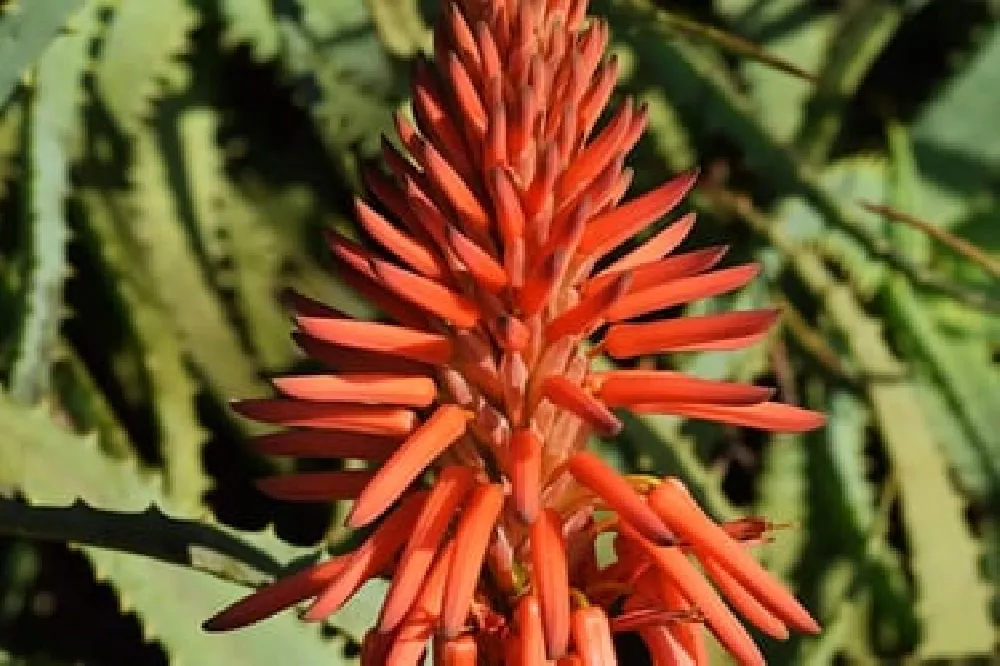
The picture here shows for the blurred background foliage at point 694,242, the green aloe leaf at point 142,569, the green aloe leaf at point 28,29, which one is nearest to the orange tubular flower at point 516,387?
the green aloe leaf at point 142,569

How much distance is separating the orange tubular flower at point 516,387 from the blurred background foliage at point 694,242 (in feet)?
1.79

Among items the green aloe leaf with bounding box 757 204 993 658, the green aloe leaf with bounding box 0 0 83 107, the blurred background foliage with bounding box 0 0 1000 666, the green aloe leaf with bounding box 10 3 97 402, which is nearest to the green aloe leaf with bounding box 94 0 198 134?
the blurred background foliage with bounding box 0 0 1000 666

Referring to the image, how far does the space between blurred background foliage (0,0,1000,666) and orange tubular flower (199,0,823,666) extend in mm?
545

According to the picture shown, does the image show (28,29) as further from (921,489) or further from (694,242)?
(921,489)

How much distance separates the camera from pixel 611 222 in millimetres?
955

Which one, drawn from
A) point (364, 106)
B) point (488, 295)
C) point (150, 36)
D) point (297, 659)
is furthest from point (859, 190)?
point (488, 295)

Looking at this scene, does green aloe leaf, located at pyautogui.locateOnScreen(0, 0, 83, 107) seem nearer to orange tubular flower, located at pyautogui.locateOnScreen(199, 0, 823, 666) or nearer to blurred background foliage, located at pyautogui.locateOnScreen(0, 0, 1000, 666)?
blurred background foliage, located at pyautogui.locateOnScreen(0, 0, 1000, 666)

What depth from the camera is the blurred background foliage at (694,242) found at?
1.68 m

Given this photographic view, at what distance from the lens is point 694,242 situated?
1846 mm

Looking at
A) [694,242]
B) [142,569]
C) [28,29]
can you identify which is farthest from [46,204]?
[694,242]

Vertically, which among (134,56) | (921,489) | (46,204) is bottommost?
(921,489)

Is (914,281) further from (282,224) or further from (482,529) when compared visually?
(482,529)

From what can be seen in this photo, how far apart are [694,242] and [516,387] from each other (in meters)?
0.92

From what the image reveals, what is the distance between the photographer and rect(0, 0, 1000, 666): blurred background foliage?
5.52ft
